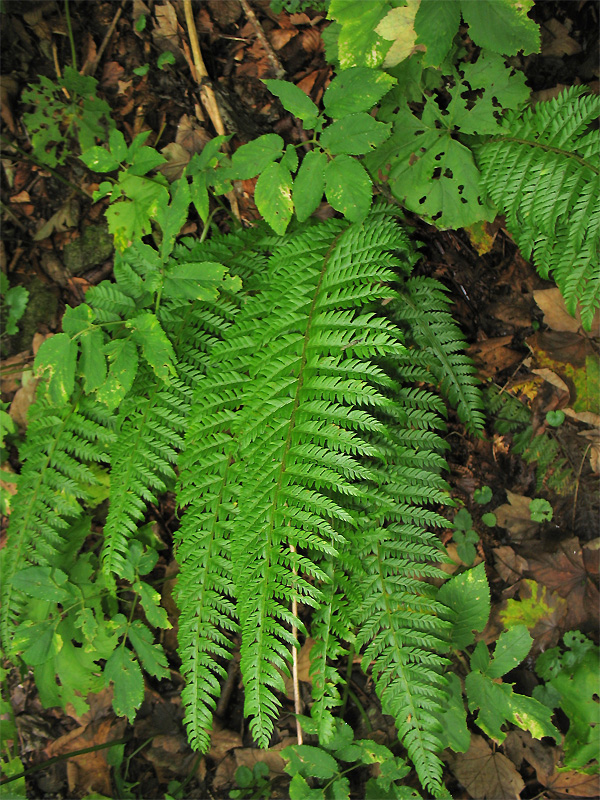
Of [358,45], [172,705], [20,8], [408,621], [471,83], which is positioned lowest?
[172,705]

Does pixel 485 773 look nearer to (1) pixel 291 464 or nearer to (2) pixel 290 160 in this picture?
(1) pixel 291 464

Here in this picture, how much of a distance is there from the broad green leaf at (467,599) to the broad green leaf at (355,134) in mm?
1738

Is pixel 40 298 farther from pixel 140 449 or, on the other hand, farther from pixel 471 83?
pixel 471 83

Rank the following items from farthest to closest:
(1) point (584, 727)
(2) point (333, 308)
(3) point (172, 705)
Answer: (3) point (172, 705) < (1) point (584, 727) < (2) point (333, 308)

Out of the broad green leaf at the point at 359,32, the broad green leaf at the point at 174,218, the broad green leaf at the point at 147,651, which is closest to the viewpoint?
the broad green leaf at the point at 359,32

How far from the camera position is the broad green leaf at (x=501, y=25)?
1.86 m

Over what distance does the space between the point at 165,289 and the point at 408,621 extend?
160cm

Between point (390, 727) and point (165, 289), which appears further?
point (390, 727)

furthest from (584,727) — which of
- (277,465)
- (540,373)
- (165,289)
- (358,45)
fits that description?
(358,45)

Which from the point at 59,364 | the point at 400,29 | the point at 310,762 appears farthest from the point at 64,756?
the point at 400,29

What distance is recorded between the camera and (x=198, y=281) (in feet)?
7.18

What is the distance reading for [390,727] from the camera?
251 cm

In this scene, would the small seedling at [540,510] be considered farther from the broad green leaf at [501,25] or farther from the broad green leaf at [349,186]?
the broad green leaf at [501,25]

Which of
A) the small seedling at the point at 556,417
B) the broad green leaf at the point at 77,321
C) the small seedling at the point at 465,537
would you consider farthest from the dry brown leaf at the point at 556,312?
the broad green leaf at the point at 77,321
